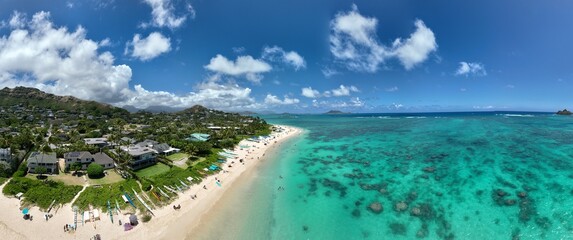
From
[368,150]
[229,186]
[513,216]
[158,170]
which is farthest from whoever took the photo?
[368,150]

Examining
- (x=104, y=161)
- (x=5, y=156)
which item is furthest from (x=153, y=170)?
(x=5, y=156)

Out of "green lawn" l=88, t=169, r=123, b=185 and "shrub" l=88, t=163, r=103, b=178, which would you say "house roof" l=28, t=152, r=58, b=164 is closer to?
"shrub" l=88, t=163, r=103, b=178

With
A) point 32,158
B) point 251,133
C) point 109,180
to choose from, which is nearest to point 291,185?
point 109,180

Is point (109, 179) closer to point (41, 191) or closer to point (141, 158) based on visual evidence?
point (141, 158)

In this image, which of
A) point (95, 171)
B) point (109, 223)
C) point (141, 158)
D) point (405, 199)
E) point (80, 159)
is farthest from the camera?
point (141, 158)

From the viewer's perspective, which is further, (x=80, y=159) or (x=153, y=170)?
(x=153, y=170)

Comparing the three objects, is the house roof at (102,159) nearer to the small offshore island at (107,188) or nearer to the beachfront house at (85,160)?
the beachfront house at (85,160)

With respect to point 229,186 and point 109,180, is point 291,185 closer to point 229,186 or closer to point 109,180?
point 229,186

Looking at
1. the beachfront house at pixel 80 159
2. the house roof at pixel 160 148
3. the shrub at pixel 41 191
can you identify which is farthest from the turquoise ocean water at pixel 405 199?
the beachfront house at pixel 80 159
